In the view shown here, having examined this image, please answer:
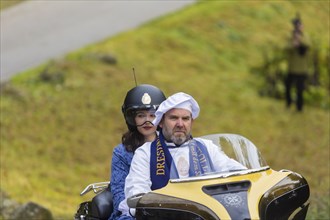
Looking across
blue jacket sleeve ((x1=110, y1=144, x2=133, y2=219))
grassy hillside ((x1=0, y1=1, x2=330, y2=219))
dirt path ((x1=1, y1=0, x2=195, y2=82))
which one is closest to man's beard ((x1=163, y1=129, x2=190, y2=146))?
blue jacket sleeve ((x1=110, y1=144, x2=133, y2=219))

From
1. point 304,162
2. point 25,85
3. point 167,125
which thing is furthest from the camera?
point 25,85

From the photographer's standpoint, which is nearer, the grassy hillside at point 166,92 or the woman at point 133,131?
the woman at point 133,131

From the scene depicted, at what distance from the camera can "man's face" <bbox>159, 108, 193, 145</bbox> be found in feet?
20.6

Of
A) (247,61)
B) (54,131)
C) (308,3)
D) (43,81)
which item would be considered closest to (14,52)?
(43,81)

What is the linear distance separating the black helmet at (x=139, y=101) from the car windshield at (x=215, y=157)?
90cm

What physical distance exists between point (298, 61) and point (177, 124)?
13294 mm

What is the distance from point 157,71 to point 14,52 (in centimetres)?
324

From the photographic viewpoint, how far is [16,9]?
880 inches

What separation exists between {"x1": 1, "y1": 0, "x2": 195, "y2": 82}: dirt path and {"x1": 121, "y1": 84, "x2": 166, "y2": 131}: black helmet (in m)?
11.2

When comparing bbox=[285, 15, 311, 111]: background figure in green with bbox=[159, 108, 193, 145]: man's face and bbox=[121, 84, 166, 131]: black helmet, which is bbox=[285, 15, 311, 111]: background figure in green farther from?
bbox=[159, 108, 193, 145]: man's face

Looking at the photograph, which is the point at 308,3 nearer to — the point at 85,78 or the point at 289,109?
the point at 289,109

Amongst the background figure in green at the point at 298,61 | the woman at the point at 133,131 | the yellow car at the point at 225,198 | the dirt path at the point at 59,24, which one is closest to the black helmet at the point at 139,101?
the woman at the point at 133,131

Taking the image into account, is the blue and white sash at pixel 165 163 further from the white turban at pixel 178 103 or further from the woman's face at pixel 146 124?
the woman's face at pixel 146 124

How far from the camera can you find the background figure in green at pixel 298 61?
62.1 ft
